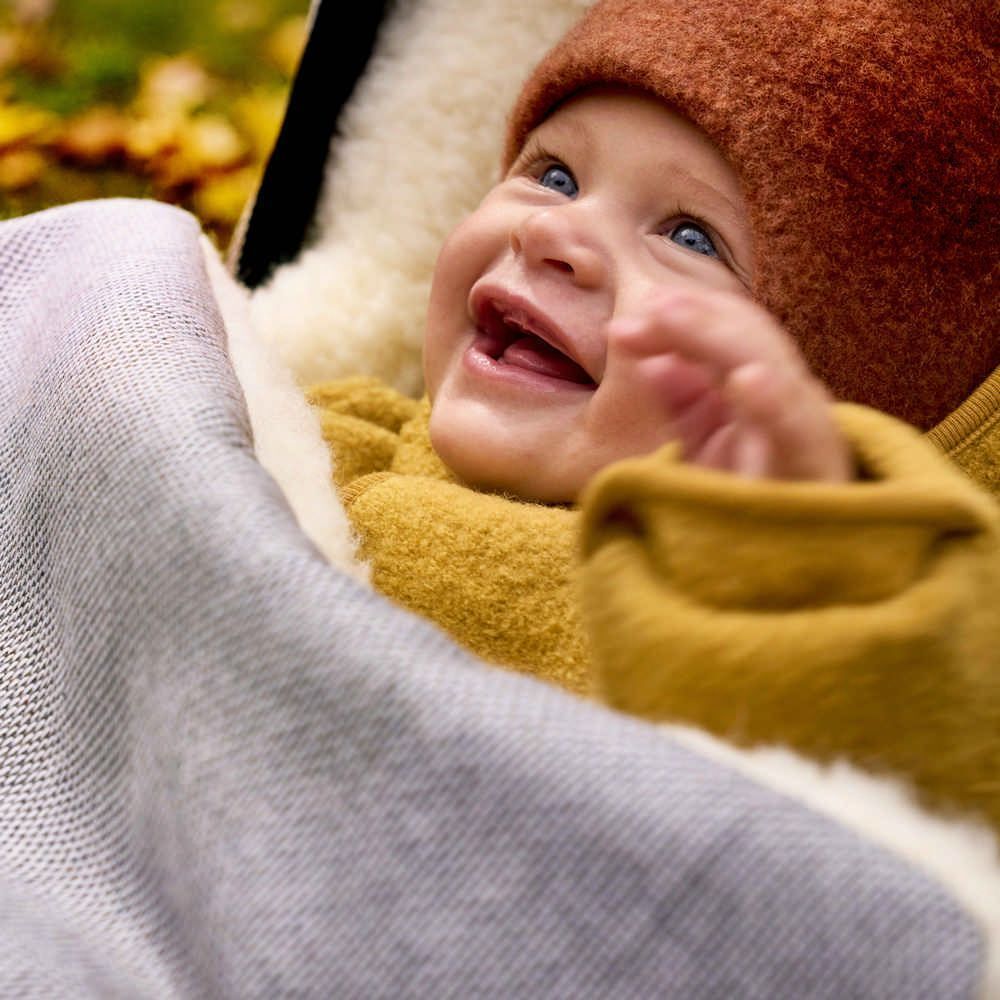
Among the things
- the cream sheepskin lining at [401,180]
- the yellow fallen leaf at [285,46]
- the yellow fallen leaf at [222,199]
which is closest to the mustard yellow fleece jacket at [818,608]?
the cream sheepskin lining at [401,180]

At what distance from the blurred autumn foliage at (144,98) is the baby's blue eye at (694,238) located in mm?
804

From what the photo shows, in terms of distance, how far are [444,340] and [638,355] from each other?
17.1 inches

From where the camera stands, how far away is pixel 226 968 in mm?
566

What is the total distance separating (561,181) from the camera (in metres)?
1.06

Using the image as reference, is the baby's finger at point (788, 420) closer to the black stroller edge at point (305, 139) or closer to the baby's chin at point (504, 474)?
the baby's chin at point (504, 474)

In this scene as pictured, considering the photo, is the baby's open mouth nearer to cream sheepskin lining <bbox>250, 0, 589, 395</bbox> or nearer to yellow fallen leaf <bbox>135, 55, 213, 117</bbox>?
cream sheepskin lining <bbox>250, 0, 589, 395</bbox>

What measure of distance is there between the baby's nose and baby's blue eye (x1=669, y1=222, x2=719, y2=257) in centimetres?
7

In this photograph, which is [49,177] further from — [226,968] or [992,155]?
[226,968]

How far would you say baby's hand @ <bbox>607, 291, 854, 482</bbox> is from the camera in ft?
2.03

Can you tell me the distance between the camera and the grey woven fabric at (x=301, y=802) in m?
0.51

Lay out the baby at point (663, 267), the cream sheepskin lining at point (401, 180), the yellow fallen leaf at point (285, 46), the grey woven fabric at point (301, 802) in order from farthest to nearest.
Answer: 1. the yellow fallen leaf at point (285, 46)
2. the cream sheepskin lining at point (401, 180)
3. the baby at point (663, 267)
4. the grey woven fabric at point (301, 802)

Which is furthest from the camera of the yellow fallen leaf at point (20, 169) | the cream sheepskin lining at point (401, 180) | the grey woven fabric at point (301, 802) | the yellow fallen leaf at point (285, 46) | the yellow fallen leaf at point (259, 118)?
the yellow fallen leaf at point (285, 46)

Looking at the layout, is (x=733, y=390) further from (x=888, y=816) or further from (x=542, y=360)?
(x=542, y=360)

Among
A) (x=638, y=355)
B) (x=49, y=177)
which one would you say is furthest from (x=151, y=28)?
(x=638, y=355)
